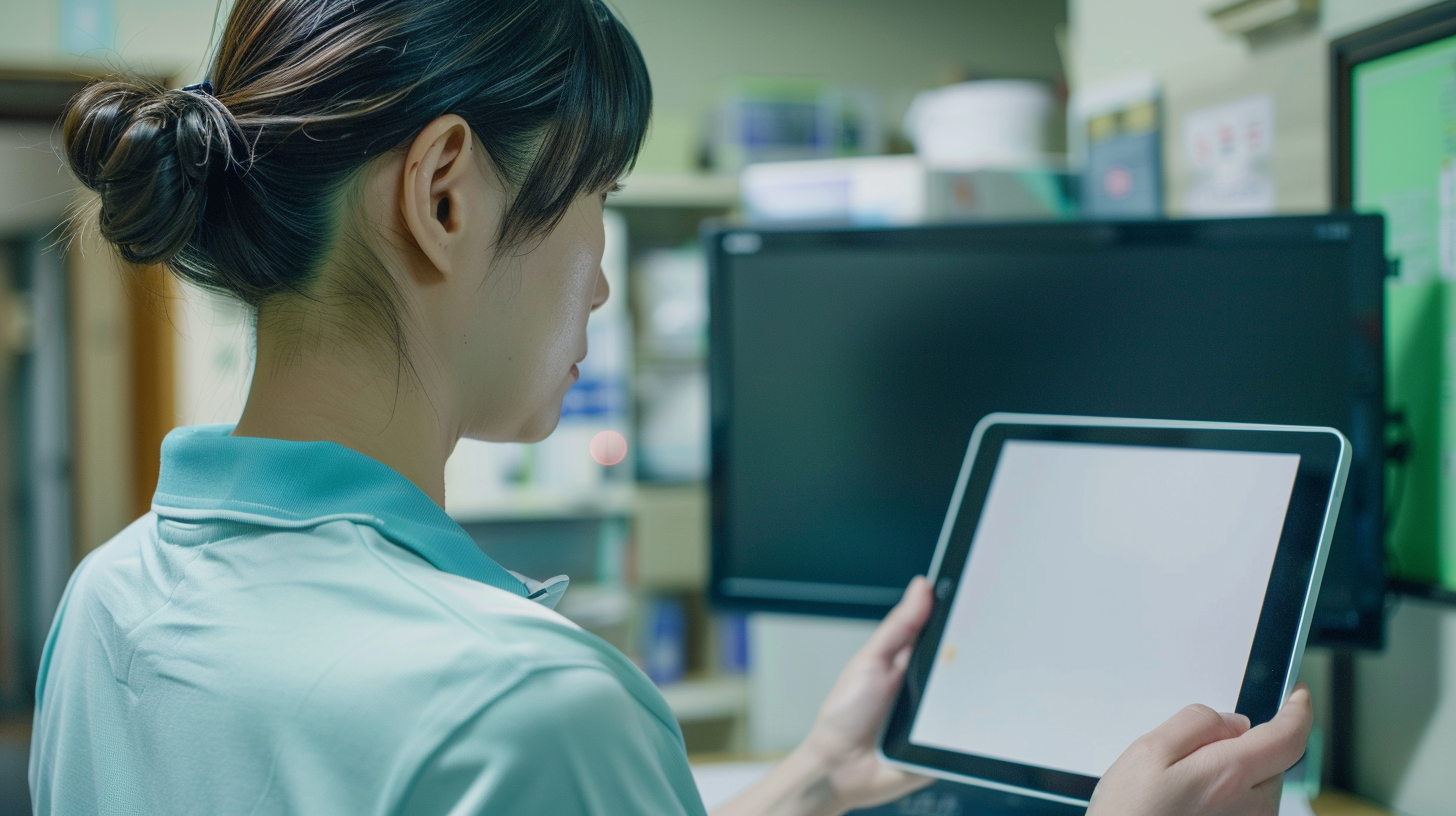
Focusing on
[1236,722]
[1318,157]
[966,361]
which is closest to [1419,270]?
[1318,157]

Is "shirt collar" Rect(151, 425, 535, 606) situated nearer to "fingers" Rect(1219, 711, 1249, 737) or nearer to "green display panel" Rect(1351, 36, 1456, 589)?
"fingers" Rect(1219, 711, 1249, 737)

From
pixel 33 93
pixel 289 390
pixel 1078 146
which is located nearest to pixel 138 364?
pixel 33 93

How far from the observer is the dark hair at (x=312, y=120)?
0.53 metres

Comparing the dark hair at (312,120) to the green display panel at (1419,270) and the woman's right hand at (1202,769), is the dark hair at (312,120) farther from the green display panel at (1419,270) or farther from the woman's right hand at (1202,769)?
the green display panel at (1419,270)

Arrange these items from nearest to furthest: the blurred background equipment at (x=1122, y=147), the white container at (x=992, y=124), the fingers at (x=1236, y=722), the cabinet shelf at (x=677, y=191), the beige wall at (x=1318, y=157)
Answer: the fingers at (x=1236, y=722)
the beige wall at (x=1318, y=157)
the blurred background equipment at (x=1122, y=147)
the white container at (x=992, y=124)
the cabinet shelf at (x=677, y=191)

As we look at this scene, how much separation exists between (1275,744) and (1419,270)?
591 millimetres

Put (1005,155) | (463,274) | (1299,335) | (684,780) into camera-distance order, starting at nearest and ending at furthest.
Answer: (684,780)
(463,274)
(1299,335)
(1005,155)

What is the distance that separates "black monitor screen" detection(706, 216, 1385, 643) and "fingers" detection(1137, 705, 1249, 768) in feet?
1.17

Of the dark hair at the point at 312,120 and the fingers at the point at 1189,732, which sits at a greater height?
the dark hair at the point at 312,120

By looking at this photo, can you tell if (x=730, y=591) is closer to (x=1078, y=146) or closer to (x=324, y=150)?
(x=324, y=150)

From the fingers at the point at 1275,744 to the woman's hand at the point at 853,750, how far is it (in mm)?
286

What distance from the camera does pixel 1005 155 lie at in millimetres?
1839

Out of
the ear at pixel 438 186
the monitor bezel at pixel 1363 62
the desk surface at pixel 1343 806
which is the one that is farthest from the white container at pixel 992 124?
the ear at pixel 438 186

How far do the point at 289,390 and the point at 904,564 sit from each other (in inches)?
25.2
